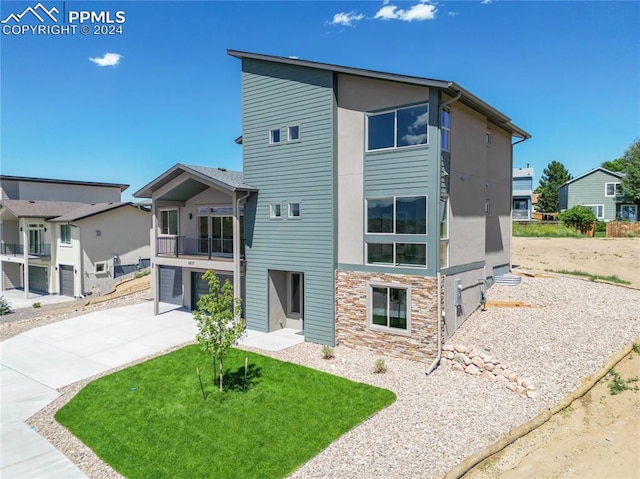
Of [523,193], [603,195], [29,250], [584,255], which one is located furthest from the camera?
[523,193]

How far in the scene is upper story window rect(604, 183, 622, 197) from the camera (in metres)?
40.0

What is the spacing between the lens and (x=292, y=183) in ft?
46.6

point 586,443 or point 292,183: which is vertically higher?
point 292,183

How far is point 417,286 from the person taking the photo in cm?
1186

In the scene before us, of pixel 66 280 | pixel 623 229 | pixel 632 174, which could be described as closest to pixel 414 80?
pixel 66 280

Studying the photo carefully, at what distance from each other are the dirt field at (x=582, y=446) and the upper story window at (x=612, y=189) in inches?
1532

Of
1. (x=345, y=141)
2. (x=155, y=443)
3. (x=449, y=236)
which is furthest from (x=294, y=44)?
(x=155, y=443)

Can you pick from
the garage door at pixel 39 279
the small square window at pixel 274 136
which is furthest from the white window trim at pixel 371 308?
the garage door at pixel 39 279

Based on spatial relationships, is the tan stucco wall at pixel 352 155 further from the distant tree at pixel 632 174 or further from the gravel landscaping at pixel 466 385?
the distant tree at pixel 632 174

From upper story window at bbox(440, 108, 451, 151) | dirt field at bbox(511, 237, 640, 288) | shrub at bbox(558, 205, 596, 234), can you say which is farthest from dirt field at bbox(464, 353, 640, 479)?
shrub at bbox(558, 205, 596, 234)

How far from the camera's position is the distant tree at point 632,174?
1449 inches

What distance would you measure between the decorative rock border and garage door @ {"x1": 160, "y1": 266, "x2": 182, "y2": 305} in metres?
13.4

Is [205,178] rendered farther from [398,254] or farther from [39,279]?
[39,279]

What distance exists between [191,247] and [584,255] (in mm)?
26120
